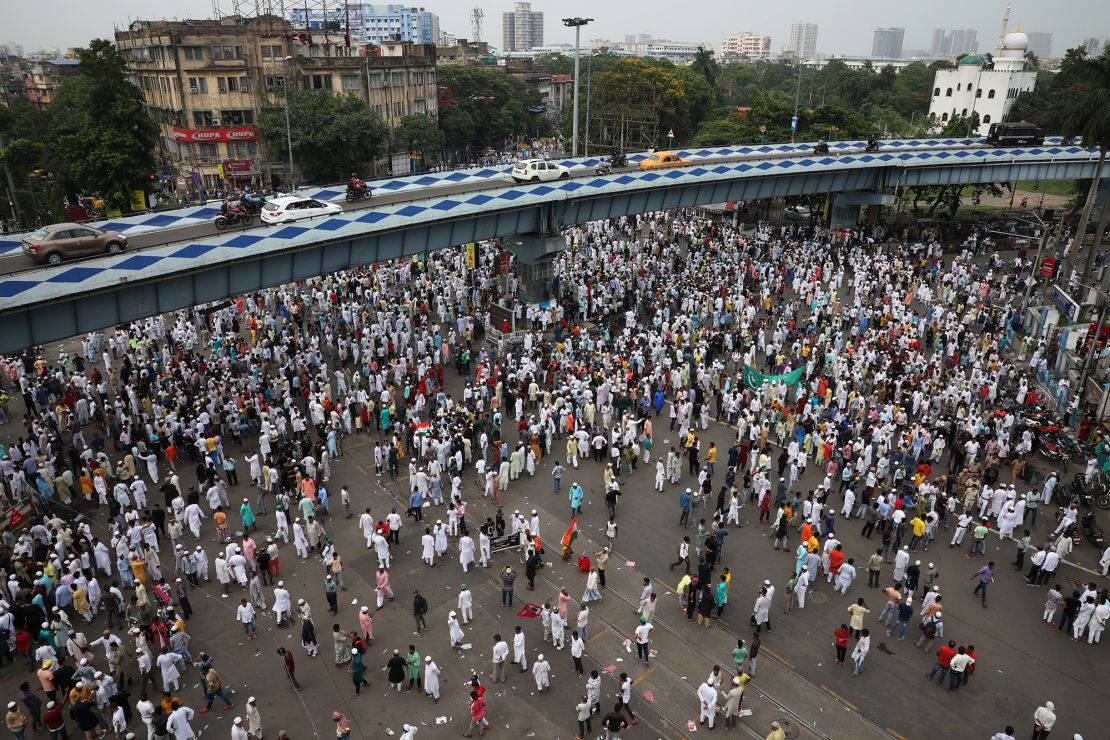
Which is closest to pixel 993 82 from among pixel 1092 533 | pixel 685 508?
pixel 1092 533

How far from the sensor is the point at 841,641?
1375 centimetres

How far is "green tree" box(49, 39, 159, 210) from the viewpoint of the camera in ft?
136

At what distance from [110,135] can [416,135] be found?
28961 millimetres

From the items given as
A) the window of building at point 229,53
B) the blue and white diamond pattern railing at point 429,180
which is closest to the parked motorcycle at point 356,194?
the blue and white diamond pattern railing at point 429,180

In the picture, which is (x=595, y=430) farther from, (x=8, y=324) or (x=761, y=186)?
(x=761, y=186)

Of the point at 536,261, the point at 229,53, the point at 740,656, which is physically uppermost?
the point at 229,53

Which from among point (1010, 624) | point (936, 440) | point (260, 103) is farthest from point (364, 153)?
point (1010, 624)

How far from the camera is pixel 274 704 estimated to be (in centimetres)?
1316

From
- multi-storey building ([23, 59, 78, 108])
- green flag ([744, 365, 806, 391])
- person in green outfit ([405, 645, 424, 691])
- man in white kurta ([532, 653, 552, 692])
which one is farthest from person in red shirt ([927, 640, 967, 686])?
multi-storey building ([23, 59, 78, 108])

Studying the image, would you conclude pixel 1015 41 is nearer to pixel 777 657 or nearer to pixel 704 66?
pixel 704 66

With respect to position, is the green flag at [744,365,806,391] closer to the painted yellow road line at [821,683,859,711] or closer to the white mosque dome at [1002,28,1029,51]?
the painted yellow road line at [821,683,859,711]

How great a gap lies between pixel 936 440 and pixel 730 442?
18.5ft

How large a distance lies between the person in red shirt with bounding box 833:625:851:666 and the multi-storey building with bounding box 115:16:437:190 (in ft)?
193

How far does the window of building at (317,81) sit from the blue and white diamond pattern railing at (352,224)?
41.0 metres
